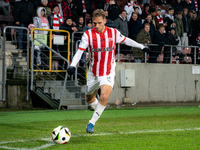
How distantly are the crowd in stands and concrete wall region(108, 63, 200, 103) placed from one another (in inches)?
19.9

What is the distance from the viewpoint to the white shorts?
7215mm

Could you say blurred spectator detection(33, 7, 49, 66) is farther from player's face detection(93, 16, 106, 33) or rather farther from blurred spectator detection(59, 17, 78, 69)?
player's face detection(93, 16, 106, 33)

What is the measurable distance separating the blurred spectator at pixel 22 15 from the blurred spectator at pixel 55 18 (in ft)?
2.35

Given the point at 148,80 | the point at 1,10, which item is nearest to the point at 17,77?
the point at 1,10

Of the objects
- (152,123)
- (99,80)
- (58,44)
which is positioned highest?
(58,44)

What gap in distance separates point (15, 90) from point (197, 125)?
7582 millimetres

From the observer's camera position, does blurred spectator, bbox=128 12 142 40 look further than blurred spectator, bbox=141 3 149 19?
No

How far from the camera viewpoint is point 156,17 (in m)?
17.3

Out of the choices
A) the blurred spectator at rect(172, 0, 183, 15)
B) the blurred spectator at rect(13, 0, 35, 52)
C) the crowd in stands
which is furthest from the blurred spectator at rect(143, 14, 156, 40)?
the blurred spectator at rect(13, 0, 35, 52)

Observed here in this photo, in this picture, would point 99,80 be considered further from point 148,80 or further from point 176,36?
point 176,36

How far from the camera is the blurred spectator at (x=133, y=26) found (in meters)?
15.7

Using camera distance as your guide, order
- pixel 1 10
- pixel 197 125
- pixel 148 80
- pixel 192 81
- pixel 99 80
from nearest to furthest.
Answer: pixel 99 80 → pixel 197 125 → pixel 1 10 → pixel 148 80 → pixel 192 81

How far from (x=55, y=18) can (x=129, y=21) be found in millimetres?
3299

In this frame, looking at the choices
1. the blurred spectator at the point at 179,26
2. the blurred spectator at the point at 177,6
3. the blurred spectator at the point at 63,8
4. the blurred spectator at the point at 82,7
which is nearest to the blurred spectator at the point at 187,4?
the blurred spectator at the point at 177,6
